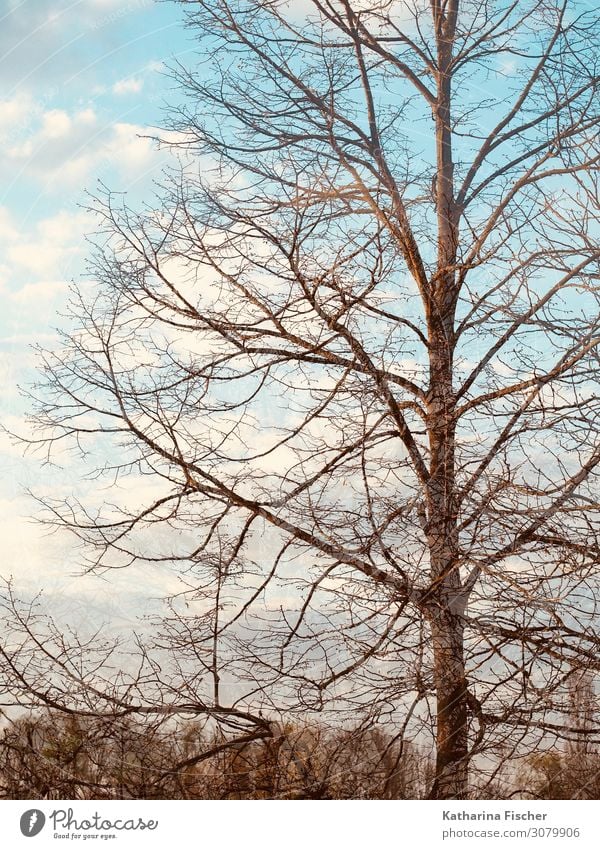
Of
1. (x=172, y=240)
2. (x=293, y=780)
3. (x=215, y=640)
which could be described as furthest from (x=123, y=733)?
(x=172, y=240)

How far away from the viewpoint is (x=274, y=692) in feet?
16.7

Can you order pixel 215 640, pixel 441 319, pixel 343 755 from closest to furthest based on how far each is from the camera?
1. pixel 343 755
2. pixel 215 640
3. pixel 441 319

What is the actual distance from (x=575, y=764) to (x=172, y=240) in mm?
4390

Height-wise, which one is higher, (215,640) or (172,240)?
(172,240)

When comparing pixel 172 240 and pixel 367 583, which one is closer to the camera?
pixel 367 583

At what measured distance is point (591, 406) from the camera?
5484mm

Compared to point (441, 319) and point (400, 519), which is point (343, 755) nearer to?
point (400, 519)

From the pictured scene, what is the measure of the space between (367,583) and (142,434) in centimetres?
174
